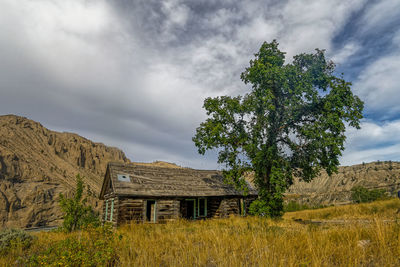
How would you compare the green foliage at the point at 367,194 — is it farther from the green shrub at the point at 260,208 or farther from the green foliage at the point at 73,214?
the green foliage at the point at 73,214

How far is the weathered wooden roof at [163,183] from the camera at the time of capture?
60.6ft

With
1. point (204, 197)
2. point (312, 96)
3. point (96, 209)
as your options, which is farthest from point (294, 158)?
point (96, 209)

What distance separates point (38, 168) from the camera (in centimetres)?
5206

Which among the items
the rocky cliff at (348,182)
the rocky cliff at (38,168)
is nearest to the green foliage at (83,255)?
the rocky cliff at (348,182)

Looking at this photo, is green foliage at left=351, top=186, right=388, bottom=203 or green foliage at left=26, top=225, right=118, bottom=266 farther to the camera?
green foliage at left=351, top=186, right=388, bottom=203

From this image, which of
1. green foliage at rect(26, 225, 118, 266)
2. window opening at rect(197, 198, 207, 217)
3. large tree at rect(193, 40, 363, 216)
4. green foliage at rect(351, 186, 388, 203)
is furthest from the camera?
green foliage at rect(351, 186, 388, 203)

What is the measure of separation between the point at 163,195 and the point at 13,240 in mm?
11035

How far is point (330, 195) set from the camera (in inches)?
1635

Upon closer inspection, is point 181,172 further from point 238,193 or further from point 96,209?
point 96,209

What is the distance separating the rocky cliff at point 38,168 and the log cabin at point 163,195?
99.3 ft

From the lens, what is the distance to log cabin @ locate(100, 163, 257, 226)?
706 inches

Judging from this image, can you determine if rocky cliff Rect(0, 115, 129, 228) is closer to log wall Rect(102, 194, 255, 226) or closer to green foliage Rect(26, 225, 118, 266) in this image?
log wall Rect(102, 194, 255, 226)

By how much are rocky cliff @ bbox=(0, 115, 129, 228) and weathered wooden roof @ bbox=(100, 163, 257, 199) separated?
97.7 feet

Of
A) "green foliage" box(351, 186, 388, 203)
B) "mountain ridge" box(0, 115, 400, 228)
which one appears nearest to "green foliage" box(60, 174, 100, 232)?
"mountain ridge" box(0, 115, 400, 228)
